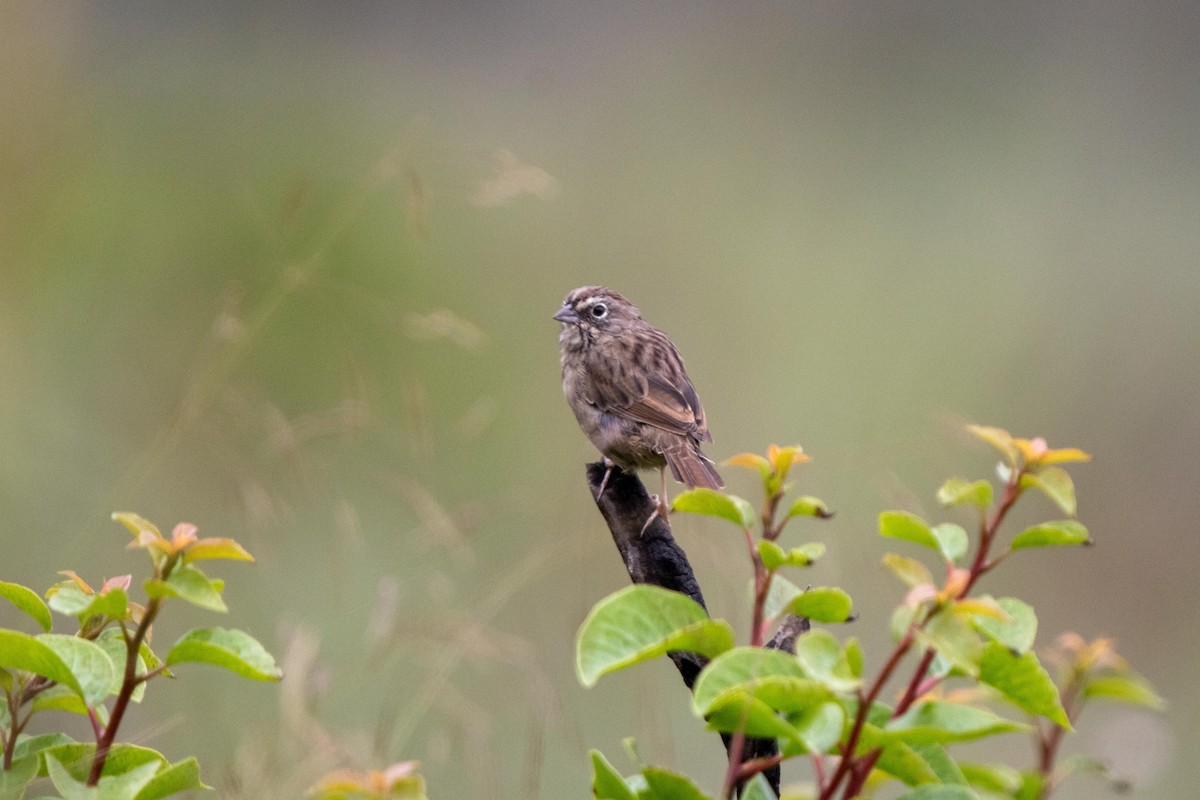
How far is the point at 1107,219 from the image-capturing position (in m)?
8.37

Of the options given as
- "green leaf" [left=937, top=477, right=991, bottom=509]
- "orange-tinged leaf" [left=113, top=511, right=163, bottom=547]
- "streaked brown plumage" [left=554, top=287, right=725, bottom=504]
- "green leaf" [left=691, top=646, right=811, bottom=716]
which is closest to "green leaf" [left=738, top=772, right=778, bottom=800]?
"green leaf" [left=691, top=646, right=811, bottom=716]

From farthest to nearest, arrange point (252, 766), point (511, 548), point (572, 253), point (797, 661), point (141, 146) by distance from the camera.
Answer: point (141, 146), point (572, 253), point (511, 548), point (252, 766), point (797, 661)

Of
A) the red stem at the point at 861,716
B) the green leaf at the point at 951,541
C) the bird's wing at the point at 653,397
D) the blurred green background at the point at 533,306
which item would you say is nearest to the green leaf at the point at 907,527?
the green leaf at the point at 951,541

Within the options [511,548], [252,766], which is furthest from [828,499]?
[252,766]

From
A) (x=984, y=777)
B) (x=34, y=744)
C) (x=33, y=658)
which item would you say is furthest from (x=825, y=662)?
(x=34, y=744)

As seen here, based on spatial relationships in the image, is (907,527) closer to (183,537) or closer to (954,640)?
(954,640)

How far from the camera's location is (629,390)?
4.42m

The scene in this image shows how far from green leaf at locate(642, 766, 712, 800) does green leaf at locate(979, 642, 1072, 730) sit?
0.33 meters

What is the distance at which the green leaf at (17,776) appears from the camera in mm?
1515

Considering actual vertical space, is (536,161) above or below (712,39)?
below

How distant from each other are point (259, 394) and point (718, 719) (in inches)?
184

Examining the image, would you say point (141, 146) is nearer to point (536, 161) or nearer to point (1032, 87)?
point (536, 161)

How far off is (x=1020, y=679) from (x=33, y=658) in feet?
3.55

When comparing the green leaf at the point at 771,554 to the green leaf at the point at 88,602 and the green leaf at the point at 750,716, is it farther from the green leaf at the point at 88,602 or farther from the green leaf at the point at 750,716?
the green leaf at the point at 88,602
